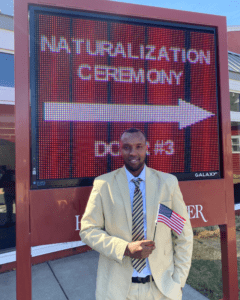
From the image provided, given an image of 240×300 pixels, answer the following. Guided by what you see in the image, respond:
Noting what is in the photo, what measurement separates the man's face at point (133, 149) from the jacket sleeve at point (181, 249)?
13.7 inches

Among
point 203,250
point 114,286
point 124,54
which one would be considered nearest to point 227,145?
point 124,54

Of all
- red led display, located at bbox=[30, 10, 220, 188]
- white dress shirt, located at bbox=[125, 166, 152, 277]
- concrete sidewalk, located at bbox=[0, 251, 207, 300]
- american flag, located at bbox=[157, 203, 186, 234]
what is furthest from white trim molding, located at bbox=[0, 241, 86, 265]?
american flag, located at bbox=[157, 203, 186, 234]

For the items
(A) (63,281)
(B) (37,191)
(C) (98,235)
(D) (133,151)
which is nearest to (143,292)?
(C) (98,235)

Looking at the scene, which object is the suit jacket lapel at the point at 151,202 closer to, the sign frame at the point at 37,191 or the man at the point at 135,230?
the man at the point at 135,230

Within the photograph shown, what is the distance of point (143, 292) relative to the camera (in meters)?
1.71

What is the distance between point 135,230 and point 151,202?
0.22 m

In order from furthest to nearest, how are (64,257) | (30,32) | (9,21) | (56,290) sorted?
1. (64,257)
2. (9,21)
3. (56,290)
4. (30,32)

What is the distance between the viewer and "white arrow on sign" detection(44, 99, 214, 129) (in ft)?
7.24

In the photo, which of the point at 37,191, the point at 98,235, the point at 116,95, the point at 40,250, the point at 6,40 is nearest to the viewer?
the point at 98,235

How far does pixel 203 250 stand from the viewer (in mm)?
4785

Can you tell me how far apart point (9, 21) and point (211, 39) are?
320 centimetres

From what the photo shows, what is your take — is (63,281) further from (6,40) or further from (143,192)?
(6,40)

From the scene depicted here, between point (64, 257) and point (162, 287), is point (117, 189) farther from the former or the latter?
point (64, 257)

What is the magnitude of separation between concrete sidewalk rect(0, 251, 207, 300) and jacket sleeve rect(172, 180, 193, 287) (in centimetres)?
185
